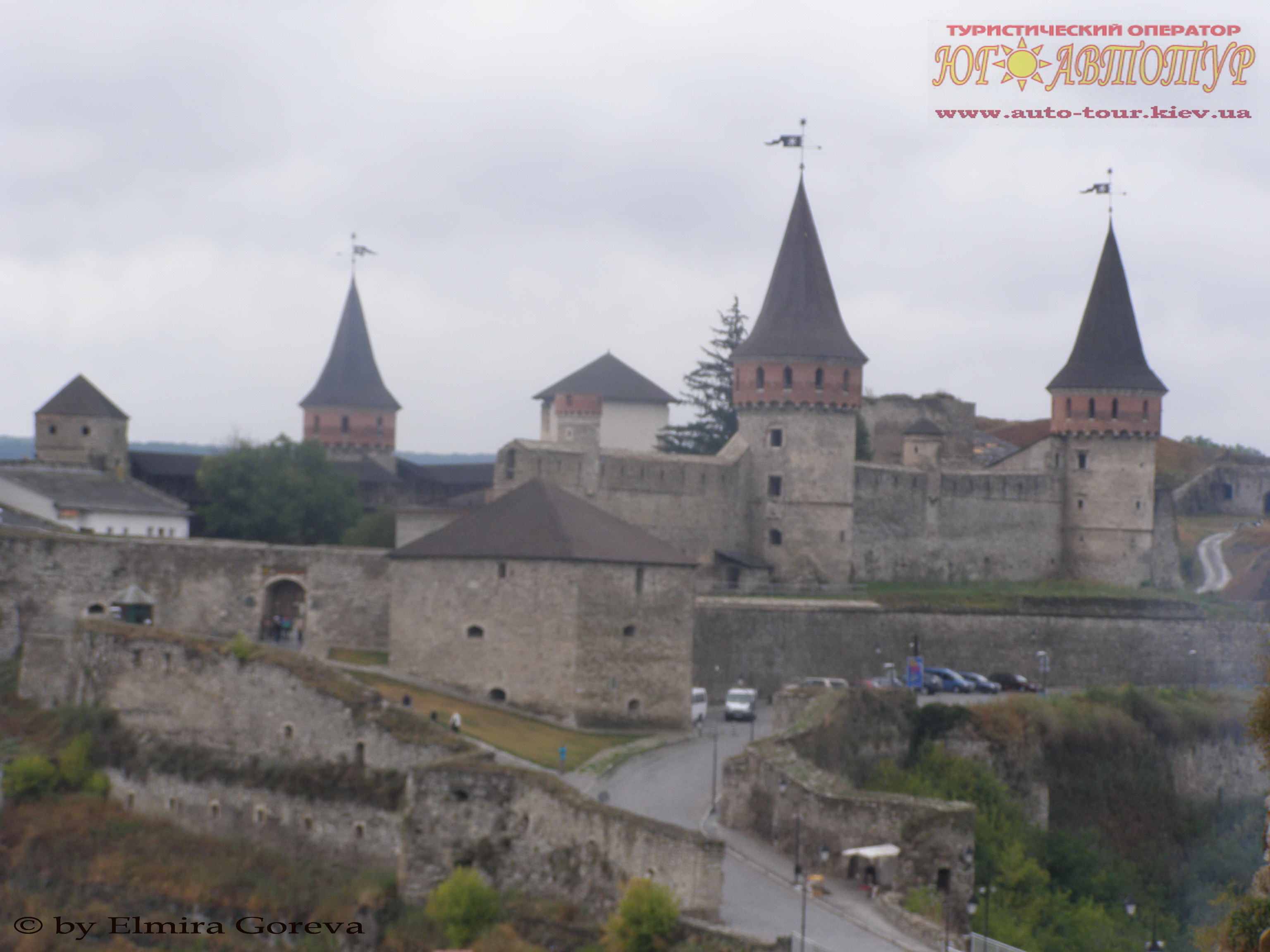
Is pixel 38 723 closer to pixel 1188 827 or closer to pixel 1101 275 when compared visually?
pixel 1188 827

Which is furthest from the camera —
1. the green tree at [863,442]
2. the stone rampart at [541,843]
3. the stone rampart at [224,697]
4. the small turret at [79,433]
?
the green tree at [863,442]

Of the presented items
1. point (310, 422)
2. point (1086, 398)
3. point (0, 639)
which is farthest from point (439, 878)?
point (310, 422)

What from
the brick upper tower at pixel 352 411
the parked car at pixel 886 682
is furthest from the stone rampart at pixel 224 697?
the brick upper tower at pixel 352 411

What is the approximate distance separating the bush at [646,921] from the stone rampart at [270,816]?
6.59 meters

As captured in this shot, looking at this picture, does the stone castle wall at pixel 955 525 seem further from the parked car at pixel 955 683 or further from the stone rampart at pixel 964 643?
the parked car at pixel 955 683

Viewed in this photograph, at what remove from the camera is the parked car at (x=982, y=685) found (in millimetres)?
50062

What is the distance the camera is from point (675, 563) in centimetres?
4166

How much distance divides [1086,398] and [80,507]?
106 feet

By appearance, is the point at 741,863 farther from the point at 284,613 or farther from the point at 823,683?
the point at 284,613

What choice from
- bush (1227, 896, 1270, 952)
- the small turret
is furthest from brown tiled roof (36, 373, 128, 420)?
bush (1227, 896, 1270, 952)

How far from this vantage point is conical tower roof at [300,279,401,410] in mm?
73062

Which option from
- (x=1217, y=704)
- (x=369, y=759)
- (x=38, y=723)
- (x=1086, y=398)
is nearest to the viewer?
(x=369, y=759)

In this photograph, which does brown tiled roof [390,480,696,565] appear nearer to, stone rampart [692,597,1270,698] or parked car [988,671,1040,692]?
stone rampart [692,597,1270,698]

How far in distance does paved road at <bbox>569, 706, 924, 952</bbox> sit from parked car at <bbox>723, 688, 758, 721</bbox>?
2.38 feet
